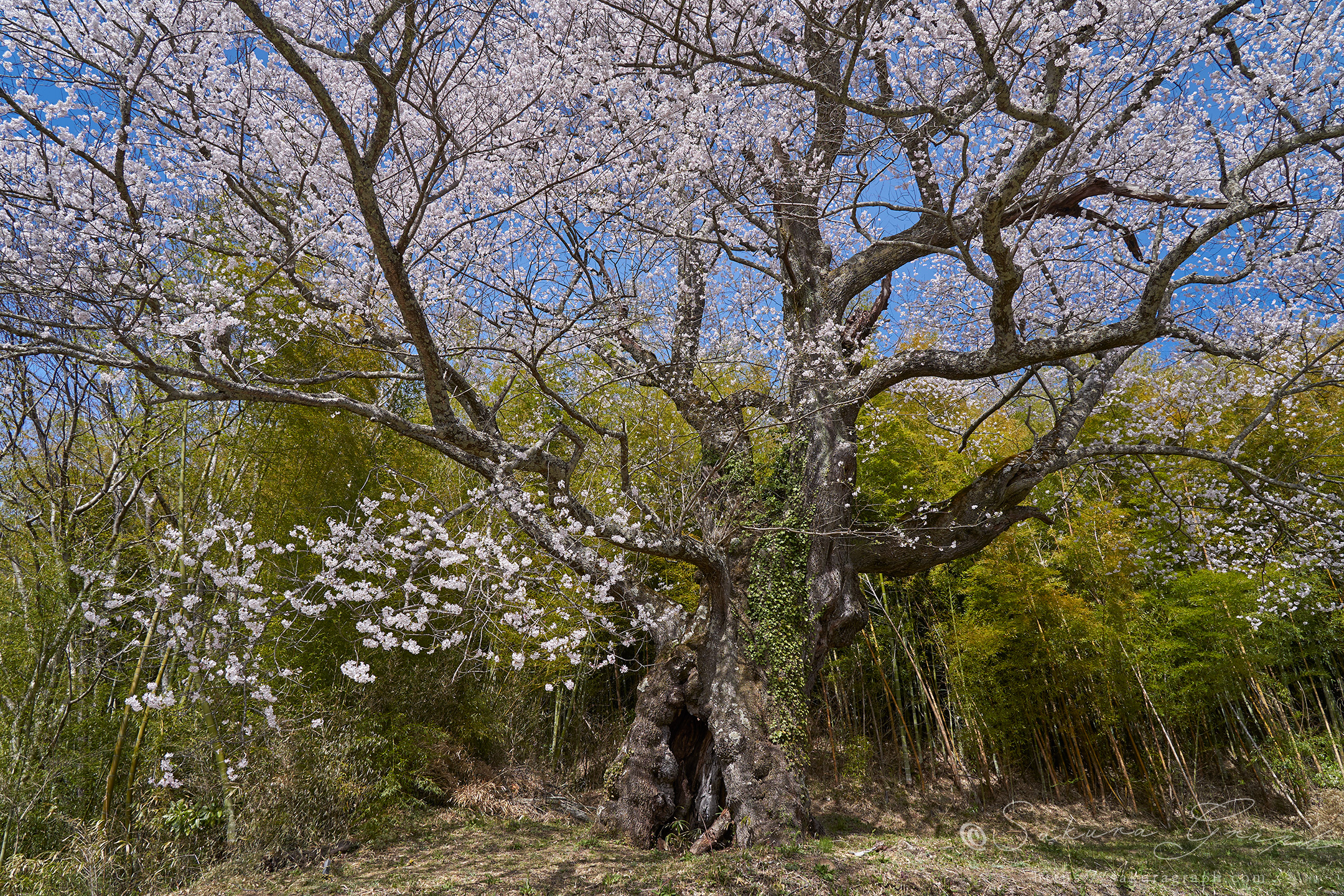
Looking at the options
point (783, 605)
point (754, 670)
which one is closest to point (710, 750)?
point (754, 670)

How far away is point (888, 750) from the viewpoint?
1027 centimetres

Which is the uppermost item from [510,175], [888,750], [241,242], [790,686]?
[510,175]

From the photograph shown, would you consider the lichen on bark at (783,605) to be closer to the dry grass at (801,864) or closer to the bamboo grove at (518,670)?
the bamboo grove at (518,670)

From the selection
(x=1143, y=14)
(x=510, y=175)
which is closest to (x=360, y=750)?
(x=510, y=175)

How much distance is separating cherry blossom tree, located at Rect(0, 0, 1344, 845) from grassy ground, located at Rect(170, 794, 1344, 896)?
78 centimetres

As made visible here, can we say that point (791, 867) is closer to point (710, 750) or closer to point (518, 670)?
point (710, 750)

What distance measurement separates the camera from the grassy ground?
3.69 m

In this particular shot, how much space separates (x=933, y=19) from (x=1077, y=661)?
22.1 ft

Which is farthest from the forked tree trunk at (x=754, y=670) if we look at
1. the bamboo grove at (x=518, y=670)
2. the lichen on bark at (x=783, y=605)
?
the bamboo grove at (x=518, y=670)

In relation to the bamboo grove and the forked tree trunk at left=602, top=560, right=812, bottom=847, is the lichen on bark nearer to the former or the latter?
the forked tree trunk at left=602, top=560, right=812, bottom=847

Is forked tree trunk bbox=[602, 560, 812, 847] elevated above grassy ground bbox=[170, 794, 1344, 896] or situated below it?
above

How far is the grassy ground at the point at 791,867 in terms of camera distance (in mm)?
3691

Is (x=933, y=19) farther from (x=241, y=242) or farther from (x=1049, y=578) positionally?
(x=1049, y=578)

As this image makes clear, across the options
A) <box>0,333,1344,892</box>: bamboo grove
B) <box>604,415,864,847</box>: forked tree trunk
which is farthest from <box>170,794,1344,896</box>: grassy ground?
<box>0,333,1344,892</box>: bamboo grove
